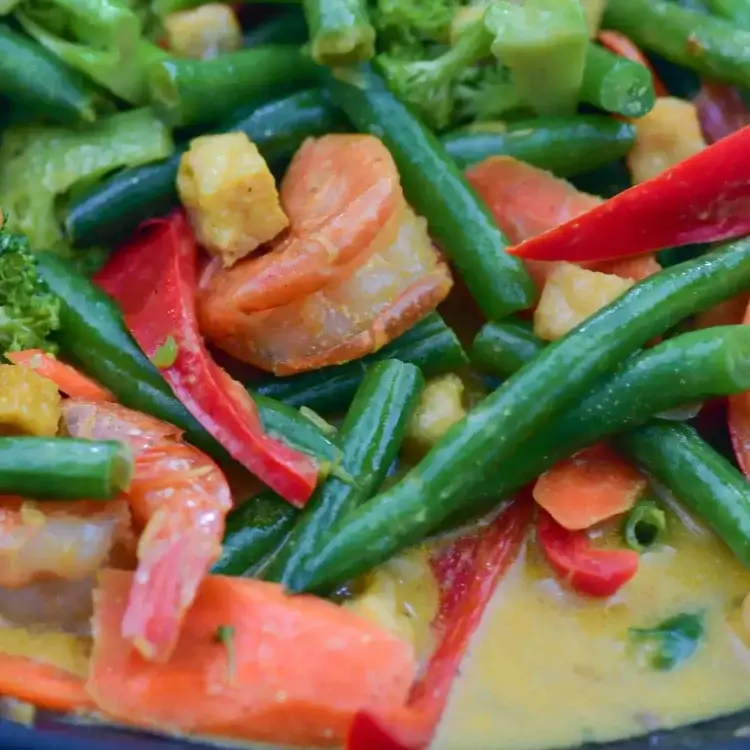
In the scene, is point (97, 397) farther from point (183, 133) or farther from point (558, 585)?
point (558, 585)

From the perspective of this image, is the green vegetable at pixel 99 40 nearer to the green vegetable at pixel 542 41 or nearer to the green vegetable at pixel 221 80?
the green vegetable at pixel 221 80

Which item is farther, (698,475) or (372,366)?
(372,366)

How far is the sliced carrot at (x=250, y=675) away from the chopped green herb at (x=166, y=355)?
0.52 m

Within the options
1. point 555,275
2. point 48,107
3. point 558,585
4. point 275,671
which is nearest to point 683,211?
point 555,275

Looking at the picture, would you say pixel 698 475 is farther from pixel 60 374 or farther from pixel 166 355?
pixel 60 374

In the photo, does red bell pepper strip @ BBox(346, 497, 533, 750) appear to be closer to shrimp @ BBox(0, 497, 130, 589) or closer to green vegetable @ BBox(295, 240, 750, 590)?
green vegetable @ BBox(295, 240, 750, 590)

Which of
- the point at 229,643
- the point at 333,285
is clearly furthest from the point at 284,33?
the point at 229,643

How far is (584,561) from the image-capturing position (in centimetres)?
207

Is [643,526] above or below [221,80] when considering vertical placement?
below

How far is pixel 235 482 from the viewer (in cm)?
222

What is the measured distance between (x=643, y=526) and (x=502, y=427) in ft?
1.37

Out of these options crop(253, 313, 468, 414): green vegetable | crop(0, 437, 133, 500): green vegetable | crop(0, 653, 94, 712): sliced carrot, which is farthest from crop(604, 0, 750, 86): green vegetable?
crop(0, 653, 94, 712): sliced carrot

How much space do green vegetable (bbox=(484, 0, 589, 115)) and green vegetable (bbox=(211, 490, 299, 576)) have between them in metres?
1.32

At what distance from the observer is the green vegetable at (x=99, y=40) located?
2496 mm
